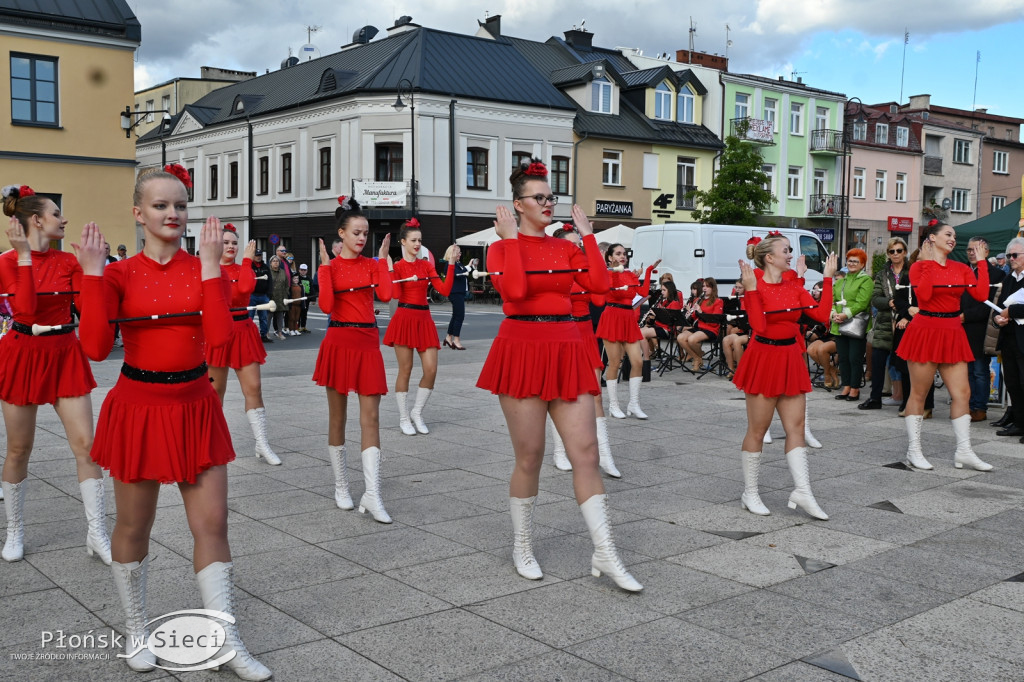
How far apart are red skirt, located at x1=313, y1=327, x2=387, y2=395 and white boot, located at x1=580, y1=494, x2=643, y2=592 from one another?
200cm

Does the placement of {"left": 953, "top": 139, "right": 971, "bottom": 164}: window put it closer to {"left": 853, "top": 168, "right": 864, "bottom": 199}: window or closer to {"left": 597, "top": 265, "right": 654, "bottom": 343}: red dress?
{"left": 853, "top": 168, "right": 864, "bottom": 199}: window

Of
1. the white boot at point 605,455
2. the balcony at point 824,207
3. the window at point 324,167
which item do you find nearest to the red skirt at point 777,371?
the white boot at point 605,455

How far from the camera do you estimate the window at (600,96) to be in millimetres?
44594

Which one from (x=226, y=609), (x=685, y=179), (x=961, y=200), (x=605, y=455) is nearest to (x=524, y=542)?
(x=226, y=609)

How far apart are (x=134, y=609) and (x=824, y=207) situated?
173 ft

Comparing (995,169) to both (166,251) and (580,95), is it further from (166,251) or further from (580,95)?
(166,251)

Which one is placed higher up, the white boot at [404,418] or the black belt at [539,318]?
the black belt at [539,318]

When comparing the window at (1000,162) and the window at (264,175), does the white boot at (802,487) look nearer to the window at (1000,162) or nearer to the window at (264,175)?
the window at (264,175)

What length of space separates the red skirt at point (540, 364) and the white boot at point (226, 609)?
6.33ft

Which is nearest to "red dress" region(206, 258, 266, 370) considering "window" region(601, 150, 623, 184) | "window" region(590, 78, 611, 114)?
"window" region(601, 150, 623, 184)

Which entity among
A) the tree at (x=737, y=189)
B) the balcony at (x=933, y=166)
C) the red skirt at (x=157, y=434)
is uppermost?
the balcony at (x=933, y=166)

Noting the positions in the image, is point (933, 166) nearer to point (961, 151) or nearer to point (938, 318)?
point (961, 151)

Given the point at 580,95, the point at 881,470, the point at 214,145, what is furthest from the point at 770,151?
the point at 881,470

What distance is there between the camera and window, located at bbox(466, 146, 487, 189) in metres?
40.2
